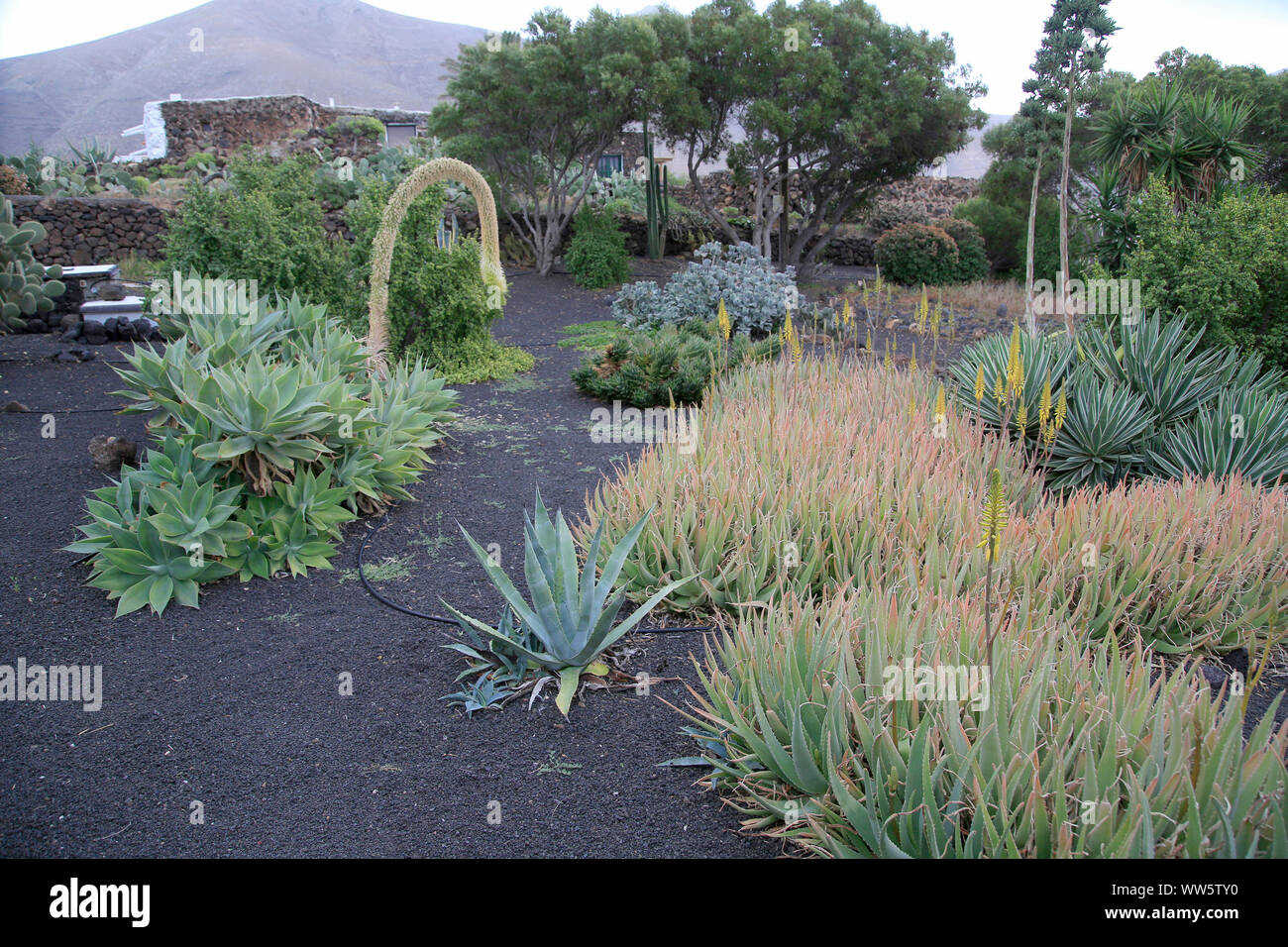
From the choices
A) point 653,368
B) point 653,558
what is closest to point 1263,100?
point 653,368

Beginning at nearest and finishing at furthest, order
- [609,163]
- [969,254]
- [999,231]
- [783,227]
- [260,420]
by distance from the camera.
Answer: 1. [260,420]
2. [783,227]
3. [969,254]
4. [999,231]
5. [609,163]

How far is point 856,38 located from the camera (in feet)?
48.6

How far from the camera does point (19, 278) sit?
9.17 metres

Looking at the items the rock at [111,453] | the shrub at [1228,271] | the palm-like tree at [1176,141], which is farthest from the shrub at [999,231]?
the rock at [111,453]

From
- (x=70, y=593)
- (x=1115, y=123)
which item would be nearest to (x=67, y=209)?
(x=70, y=593)

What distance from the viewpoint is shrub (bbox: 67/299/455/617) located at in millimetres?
4020

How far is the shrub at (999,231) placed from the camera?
20062 mm

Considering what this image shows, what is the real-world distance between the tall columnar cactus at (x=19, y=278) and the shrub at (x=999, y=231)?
1844 centimetres

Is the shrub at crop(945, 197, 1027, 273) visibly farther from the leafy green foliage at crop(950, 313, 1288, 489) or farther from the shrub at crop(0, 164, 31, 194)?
the shrub at crop(0, 164, 31, 194)

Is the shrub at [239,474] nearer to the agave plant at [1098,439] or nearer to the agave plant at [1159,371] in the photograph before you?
the agave plant at [1098,439]

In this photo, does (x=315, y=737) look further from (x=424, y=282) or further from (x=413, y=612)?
(x=424, y=282)

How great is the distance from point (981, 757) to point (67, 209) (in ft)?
58.8

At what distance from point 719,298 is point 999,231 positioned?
13315 mm
